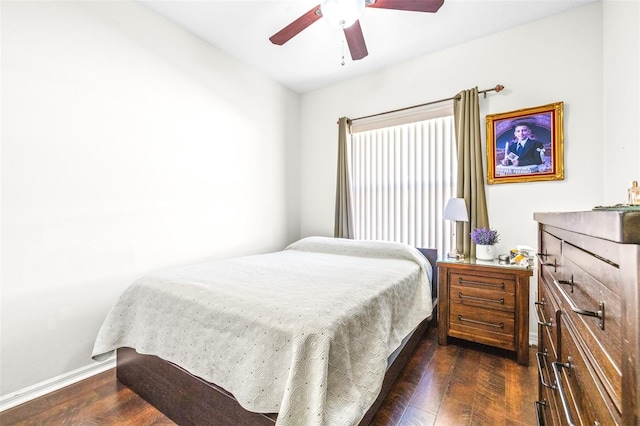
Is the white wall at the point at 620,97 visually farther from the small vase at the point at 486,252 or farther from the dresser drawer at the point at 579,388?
the dresser drawer at the point at 579,388

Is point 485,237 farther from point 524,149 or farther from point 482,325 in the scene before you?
point 524,149

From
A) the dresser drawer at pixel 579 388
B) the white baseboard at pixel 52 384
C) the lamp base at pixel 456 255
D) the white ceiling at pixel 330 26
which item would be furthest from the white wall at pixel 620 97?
→ the white baseboard at pixel 52 384

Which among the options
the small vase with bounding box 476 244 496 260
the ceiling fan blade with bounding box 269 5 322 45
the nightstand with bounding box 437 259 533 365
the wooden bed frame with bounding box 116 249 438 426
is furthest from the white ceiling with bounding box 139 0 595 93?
the wooden bed frame with bounding box 116 249 438 426

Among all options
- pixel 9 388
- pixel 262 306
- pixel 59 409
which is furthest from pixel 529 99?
pixel 9 388

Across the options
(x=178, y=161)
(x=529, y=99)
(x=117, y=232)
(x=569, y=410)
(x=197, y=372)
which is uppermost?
(x=529, y=99)

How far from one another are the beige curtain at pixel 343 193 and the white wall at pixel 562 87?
2.07 feet

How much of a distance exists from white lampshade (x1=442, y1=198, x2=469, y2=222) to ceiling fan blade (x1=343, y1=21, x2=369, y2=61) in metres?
1.49

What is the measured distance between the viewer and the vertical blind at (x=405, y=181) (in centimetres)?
288

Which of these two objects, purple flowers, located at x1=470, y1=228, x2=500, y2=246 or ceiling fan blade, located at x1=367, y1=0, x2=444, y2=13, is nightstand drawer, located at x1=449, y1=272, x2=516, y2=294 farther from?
ceiling fan blade, located at x1=367, y1=0, x2=444, y2=13

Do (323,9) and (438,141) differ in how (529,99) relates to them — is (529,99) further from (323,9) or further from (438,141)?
(323,9)

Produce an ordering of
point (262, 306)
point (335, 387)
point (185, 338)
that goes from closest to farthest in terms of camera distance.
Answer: point (335, 387) → point (262, 306) → point (185, 338)

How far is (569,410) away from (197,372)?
56.3 inches

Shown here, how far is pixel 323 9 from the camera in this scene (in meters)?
1.69

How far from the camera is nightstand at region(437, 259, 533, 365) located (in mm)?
2051
